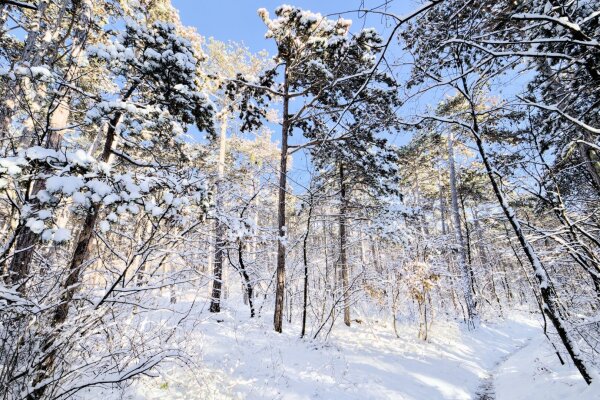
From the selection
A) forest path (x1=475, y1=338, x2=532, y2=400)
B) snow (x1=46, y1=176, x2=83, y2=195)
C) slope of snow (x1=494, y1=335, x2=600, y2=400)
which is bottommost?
forest path (x1=475, y1=338, x2=532, y2=400)

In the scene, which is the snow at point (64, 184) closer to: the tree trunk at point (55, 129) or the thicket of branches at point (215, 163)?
the thicket of branches at point (215, 163)

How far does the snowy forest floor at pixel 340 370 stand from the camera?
443 centimetres

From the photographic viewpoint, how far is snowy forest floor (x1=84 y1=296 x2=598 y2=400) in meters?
4.43

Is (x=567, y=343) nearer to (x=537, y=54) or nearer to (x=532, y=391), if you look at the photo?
(x=532, y=391)

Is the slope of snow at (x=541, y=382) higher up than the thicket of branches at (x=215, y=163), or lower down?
lower down

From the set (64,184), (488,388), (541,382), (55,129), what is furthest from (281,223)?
(541,382)

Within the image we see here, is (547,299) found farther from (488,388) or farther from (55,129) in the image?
(55,129)

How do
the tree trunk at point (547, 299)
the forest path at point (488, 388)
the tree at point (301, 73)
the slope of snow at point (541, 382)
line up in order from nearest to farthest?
1. the tree trunk at point (547, 299)
2. the slope of snow at point (541, 382)
3. the forest path at point (488, 388)
4. the tree at point (301, 73)

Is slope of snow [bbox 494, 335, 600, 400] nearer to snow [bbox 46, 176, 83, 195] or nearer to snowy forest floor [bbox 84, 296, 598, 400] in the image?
snowy forest floor [bbox 84, 296, 598, 400]

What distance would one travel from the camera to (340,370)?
20.1ft

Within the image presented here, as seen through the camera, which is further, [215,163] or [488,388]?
[215,163]

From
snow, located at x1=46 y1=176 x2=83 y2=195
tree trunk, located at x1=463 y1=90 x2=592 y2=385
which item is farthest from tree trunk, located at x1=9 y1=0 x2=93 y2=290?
tree trunk, located at x1=463 y1=90 x2=592 y2=385

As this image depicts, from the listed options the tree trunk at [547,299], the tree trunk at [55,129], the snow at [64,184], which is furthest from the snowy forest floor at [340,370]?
the snow at [64,184]

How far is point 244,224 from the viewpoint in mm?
6848
